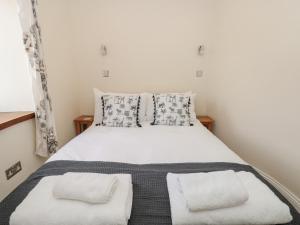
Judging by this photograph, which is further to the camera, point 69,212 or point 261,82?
point 261,82

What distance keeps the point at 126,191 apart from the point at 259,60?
163 centimetres

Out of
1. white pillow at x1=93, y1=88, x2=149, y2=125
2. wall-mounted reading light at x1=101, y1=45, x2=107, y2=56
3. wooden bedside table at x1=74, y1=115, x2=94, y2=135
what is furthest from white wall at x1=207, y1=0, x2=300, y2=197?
wooden bedside table at x1=74, y1=115, x2=94, y2=135

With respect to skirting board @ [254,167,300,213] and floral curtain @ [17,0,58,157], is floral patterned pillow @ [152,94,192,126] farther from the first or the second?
floral curtain @ [17,0,58,157]

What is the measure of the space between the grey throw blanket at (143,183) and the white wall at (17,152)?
1.63 feet

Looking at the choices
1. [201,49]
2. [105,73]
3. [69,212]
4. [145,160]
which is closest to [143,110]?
[105,73]

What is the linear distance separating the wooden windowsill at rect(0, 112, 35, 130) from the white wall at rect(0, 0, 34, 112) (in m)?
0.08

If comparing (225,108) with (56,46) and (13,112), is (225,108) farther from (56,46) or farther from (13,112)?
(13,112)

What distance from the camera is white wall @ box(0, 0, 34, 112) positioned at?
5.30 feet

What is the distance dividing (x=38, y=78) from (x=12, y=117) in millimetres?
399

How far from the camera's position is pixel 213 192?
83cm

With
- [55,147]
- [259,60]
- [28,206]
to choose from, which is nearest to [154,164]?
[28,206]

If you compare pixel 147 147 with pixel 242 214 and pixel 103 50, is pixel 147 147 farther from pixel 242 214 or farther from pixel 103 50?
pixel 103 50

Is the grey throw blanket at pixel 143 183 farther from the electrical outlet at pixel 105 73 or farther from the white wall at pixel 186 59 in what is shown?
the electrical outlet at pixel 105 73

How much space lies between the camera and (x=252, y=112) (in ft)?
6.11
